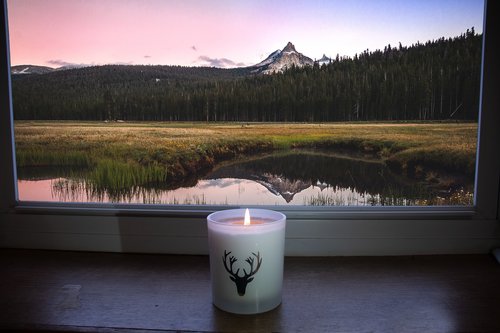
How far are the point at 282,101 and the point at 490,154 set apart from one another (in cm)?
43

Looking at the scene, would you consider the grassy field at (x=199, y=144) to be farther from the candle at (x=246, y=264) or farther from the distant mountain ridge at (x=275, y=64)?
the candle at (x=246, y=264)

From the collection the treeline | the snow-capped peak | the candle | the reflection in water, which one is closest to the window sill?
the candle

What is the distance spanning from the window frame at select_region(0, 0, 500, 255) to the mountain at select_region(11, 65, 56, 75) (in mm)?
41

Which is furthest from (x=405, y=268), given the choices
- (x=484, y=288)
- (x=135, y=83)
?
(x=135, y=83)

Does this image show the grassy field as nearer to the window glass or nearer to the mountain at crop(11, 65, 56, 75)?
the window glass

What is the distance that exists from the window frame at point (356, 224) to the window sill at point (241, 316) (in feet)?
0.08

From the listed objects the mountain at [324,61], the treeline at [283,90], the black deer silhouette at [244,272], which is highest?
the mountain at [324,61]

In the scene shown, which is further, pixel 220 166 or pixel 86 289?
pixel 220 166

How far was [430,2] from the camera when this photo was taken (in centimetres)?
86

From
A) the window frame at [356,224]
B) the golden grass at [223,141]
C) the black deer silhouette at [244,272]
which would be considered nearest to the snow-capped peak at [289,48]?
the golden grass at [223,141]

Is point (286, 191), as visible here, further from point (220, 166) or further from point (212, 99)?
point (212, 99)

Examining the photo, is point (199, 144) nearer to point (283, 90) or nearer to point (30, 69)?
point (283, 90)

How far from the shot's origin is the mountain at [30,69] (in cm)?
92

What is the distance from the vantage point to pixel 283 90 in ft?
3.13
